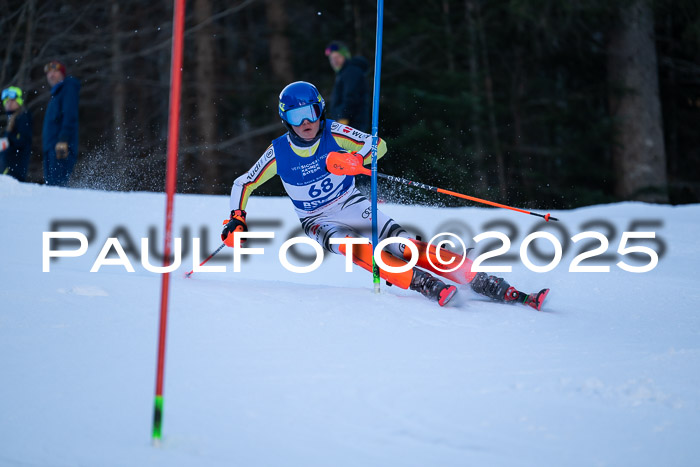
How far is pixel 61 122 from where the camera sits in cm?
906

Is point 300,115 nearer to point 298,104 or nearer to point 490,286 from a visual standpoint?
point 298,104

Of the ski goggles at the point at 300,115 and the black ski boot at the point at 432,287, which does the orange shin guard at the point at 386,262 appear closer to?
the black ski boot at the point at 432,287

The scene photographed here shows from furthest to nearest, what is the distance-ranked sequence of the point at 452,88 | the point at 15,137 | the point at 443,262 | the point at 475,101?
the point at 452,88, the point at 475,101, the point at 15,137, the point at 443,262

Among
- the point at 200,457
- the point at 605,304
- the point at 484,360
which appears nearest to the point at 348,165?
the point at 484,360

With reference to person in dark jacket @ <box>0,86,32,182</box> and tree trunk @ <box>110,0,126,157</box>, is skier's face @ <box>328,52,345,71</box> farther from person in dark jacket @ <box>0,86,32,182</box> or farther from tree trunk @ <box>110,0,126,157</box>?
tree trunk @ <box>110,0,126,157</box>

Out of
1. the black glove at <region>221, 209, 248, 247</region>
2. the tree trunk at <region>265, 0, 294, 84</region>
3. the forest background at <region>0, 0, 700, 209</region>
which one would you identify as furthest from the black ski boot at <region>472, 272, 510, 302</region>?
the tree trunk at <region>265, 0, 294, 84</region>

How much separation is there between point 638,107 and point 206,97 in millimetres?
8458

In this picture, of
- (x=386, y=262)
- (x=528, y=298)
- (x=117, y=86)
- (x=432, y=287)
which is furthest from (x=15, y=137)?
(x=117, y=86)

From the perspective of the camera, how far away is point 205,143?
1605cm

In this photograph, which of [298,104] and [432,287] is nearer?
[432,287]

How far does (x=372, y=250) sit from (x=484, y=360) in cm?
135

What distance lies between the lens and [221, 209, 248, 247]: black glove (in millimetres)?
4809

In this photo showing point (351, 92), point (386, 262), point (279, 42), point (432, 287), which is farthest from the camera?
point (279, 42)

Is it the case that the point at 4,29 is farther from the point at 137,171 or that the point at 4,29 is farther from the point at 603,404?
the point at 603,404
